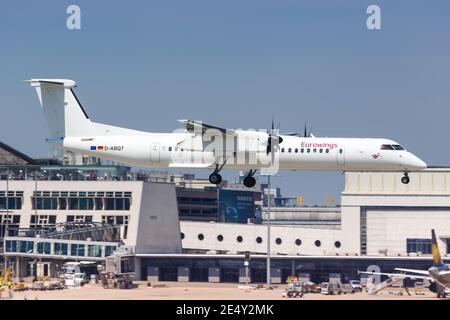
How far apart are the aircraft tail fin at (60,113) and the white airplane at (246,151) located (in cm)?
195

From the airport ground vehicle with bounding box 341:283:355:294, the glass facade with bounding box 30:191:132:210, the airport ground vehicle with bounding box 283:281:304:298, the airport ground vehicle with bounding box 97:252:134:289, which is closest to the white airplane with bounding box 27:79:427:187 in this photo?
the airport ground vehicle with bounding box 283:281:304:298

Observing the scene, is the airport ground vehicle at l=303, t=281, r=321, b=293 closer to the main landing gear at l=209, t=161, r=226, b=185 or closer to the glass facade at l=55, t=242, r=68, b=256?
the glass facade at l=55, t=242, r=68, b=256

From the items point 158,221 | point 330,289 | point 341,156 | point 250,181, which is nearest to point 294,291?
point 330,289

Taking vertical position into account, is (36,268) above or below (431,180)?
below

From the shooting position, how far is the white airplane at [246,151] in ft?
243

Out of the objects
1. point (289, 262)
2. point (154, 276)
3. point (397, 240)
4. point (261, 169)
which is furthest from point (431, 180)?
point (261, 169)

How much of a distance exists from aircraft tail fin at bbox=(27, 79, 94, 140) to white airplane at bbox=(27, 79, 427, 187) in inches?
76.8

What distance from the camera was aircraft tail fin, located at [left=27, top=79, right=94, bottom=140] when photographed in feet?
259

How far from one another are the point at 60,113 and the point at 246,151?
46.5ft

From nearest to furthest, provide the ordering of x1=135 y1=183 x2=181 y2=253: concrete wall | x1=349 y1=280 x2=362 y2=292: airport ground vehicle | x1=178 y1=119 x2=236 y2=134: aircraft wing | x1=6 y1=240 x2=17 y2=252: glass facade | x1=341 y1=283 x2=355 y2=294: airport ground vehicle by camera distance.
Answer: x1=178 y1=119 x2=236 y2=134: aircraft wing, x1=341 y1=283 x2=355 y2=294: airport ground vehicle, x1=349 y1=280 x2=362 y2=292: airport ground vehicle, x1=6 y1=240 x2=17 y2=252: glass facade, x1=135 y1=183 x2=181 y2=253: concrete wall
